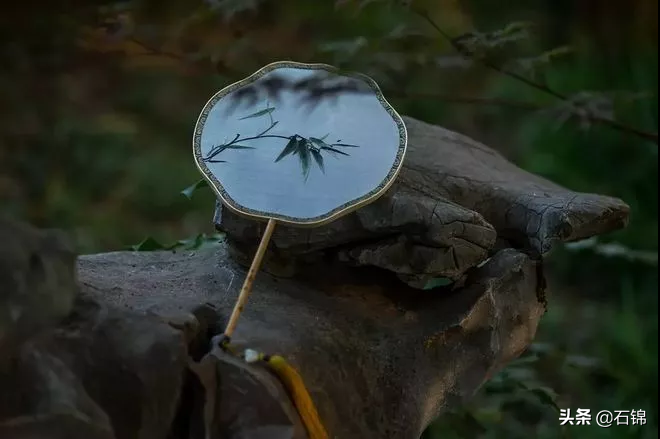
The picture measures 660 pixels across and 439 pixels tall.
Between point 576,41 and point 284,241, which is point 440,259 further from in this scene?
point 576,41

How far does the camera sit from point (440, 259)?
0.68 m

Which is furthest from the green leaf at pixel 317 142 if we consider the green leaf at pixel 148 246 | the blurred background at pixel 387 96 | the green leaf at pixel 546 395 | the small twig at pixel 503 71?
the green leaf at pixel 546 395

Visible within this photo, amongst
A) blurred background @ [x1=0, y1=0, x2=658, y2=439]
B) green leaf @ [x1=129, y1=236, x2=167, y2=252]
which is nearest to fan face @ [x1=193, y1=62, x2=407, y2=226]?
blurred background @ [x1=0, y1=0, x2=658, y2=439]

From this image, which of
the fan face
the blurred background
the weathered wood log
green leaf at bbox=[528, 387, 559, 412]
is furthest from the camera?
green leaf at bbox=[528, 387, 559, 412]

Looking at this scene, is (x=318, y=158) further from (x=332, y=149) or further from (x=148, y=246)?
(x=148, y=246)

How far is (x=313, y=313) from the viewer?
67cm

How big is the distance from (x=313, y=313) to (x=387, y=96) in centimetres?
56

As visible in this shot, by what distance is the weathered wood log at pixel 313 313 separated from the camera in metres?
0.49

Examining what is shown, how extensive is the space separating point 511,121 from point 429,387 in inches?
57.2

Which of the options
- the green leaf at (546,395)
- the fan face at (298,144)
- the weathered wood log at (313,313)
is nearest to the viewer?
the weathered wood log at (313,313)

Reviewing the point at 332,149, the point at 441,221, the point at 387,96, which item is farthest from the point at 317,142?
the point at 387,96

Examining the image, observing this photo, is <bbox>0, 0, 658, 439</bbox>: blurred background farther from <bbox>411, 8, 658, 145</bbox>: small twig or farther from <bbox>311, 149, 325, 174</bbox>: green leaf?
<bbox>311, 149, 325, 174</bbox>: green leaf

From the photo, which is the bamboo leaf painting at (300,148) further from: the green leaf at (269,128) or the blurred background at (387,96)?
the blurred background at (387,96)

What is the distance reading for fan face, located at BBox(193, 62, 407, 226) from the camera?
2.06 feet
